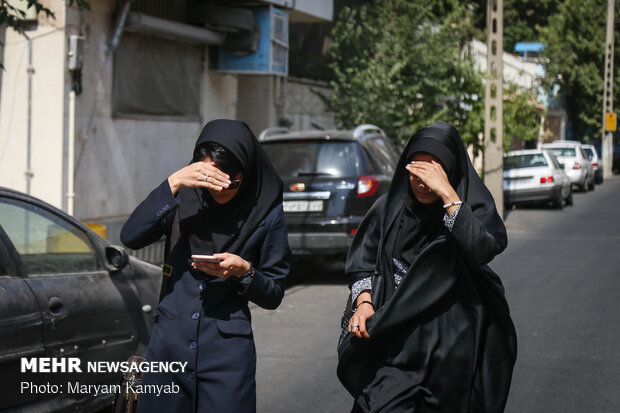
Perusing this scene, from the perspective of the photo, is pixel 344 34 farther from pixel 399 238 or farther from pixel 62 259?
pixel 399 238

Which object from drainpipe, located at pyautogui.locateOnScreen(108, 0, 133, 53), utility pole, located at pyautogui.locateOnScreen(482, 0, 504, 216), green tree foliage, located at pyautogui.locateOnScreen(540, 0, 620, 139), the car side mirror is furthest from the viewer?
green tree foliage, located at pyautogui.locateOnScreen(540, 0, 620, 139)

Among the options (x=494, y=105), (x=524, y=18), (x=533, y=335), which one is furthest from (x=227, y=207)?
(x=524, y=18)

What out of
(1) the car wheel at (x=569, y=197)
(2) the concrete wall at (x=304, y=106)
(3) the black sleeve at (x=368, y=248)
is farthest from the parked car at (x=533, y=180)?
(3) the black sleeve at (x=368, y=248)

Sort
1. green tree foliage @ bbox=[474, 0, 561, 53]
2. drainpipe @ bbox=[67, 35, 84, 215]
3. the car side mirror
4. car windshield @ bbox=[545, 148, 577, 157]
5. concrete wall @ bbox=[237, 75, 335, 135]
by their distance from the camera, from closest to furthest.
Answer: the car side mirror → drainpipe @ bbox=[67, 35, 84, 215] → concrete wall @ bbox=[237, 75, 335, 135] → car windshield @ bbox=[545, 148, 577, 157] → green tree foliage @ bbox=[474, 0, 561, 53]

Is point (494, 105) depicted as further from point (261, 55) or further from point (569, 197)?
point (569, 197)

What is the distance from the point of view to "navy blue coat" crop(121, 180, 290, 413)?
3.56 meters

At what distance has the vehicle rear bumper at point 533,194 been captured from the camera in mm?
23094

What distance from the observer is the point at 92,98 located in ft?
44.3

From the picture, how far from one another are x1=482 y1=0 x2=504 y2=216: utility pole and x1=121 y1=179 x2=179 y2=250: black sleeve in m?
16.6

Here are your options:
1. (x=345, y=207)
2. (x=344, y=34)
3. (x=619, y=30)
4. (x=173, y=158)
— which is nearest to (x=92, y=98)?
(x=173, y=158)

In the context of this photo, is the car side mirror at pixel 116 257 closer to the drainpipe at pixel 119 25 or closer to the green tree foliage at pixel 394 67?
the drainpipe at pixel 119 25

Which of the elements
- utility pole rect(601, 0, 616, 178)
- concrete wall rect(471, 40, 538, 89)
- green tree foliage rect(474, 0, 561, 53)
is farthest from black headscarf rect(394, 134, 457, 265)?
green tree foliage rect(474, 0, 561, 53)

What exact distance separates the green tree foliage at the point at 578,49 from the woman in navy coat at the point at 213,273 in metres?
43.7

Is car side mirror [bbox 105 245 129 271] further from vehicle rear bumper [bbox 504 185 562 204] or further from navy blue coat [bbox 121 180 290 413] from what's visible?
vehicle rear bumper [bbox 504 185 562 204]
